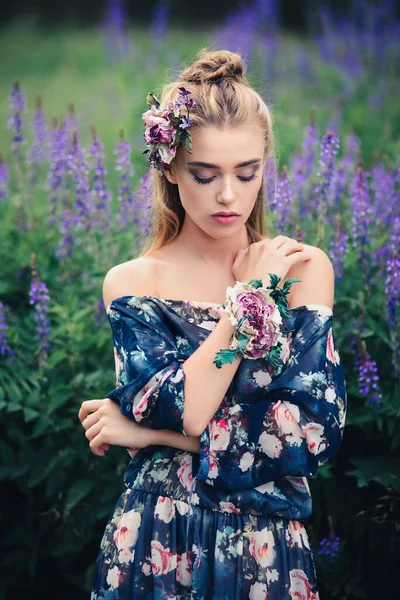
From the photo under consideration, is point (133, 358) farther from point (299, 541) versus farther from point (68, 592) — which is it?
point (68, 592)

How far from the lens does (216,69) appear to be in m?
2.70

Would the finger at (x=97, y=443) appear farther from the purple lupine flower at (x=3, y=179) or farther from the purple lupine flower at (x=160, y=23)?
the purple lupine flower at (x=160, y=23)

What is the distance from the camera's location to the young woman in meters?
2.44

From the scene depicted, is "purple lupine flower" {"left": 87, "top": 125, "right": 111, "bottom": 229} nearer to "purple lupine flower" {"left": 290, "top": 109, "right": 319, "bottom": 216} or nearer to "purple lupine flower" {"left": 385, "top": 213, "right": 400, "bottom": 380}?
"purple lupine flower" {"left": 290, "top": 109, "right": 319, "bottom": 216}

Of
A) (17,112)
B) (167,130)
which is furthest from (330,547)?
(17,112)

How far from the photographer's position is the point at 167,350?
251 centimetres

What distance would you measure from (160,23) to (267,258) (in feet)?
21.6

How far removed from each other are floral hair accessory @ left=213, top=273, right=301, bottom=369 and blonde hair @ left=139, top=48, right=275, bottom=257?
17.8 inches

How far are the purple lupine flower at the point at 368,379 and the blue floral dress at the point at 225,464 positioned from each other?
0.60m

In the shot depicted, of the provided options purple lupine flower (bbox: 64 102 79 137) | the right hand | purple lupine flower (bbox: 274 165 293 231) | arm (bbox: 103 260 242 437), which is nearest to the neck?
the right hand

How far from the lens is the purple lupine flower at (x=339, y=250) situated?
3.51 meters

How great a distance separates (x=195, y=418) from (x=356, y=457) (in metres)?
1.10

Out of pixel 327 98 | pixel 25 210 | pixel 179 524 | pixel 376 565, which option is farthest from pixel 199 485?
pixel 327 98

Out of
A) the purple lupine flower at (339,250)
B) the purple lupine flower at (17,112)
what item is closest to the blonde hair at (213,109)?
the purple lupine flower at (339,250)
